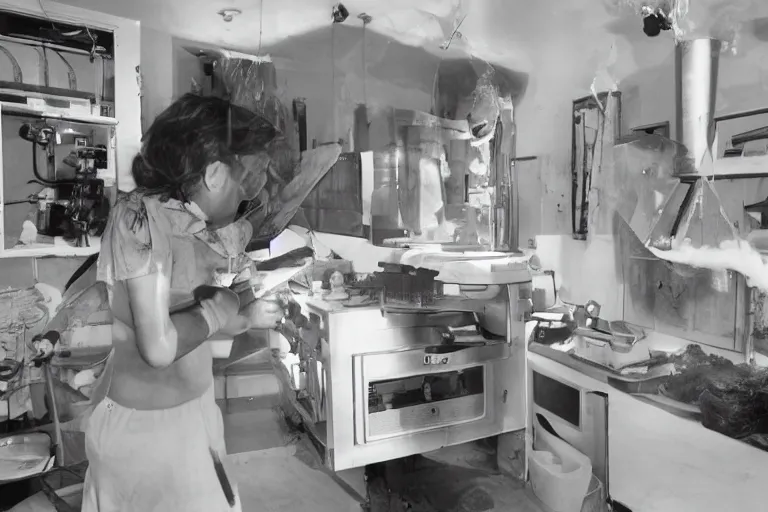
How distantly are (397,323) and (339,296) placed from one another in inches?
7.8

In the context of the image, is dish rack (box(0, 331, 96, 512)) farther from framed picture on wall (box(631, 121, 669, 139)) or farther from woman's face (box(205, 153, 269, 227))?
framed picture on wall (box(631, 121, 669, 139))

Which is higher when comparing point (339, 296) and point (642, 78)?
point (642, 78)

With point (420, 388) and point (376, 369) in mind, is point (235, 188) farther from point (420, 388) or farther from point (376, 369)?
point (420, 388)

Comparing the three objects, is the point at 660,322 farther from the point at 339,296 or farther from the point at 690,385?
the point at 339,296

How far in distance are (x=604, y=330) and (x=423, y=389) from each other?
0.57 meters

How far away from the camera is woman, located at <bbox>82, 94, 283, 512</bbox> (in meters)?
1.38

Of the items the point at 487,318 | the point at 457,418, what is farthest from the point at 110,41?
the point at 457,418

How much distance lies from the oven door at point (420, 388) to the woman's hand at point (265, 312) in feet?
0.90

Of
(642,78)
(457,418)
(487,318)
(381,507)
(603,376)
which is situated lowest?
(381,507)

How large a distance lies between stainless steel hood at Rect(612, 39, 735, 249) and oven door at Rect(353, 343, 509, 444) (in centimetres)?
63

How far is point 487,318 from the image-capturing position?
72.2 inches

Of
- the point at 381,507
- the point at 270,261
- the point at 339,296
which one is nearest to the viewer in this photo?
the point at 270,261

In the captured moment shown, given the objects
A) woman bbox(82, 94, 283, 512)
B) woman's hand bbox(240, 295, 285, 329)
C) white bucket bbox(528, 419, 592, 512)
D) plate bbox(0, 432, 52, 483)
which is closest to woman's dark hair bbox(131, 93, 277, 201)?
woman bbox(82, 94, 283, 512)

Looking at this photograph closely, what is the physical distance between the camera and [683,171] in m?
1.41
